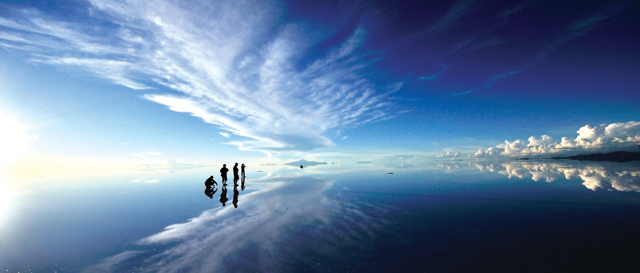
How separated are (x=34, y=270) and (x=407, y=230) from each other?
46.3 feet

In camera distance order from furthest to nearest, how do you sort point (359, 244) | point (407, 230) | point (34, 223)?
point (34, 223)
point (407, 230)
point (359, 244)

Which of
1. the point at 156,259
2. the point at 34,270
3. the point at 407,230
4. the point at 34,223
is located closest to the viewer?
the point at 34,270

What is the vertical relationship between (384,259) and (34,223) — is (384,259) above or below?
below

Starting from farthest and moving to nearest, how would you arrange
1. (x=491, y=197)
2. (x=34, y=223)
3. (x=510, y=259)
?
(x=491, y=197) < (x=34, y=223) < (x=510, y=259)

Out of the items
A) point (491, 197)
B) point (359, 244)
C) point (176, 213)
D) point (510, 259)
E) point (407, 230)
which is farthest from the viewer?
point (491, 197)

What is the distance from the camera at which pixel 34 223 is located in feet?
43.3

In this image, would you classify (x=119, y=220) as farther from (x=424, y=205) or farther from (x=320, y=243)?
(x=424, y=205)

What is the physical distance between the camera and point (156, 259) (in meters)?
8.05

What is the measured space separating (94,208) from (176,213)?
8.53 m

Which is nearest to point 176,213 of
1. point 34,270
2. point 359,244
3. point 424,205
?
point 34,270

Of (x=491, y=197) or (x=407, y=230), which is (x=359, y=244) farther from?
(x=491, y=197)

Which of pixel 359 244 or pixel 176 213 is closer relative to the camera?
pixel 359 244

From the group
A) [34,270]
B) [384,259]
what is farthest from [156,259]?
[384,259]

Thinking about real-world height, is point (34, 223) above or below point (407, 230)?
above
